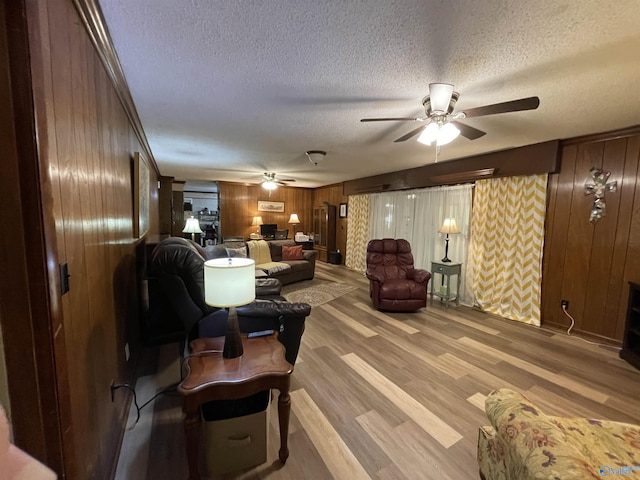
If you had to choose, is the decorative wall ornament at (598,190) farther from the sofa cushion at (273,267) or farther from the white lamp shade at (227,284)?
the sofa cushion at (273,267)

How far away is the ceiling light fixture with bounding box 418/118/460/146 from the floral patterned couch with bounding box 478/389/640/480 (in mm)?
1710

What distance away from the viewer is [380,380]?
2.31 metres

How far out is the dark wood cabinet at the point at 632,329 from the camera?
263cm

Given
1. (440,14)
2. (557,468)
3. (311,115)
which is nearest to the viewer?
(557,468)

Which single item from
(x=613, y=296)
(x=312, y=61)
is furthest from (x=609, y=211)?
(x=312, y=61)

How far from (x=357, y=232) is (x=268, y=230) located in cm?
273

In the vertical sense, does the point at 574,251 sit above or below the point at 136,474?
above

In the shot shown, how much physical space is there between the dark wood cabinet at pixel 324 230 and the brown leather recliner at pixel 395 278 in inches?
126

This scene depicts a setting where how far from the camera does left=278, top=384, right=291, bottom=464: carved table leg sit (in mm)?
1461

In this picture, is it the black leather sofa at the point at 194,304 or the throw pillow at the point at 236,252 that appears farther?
the throw pillow at the point at 236,252

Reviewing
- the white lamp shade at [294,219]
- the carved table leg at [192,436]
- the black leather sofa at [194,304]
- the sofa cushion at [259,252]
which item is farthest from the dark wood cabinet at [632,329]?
the white lamp shade at [294,219]

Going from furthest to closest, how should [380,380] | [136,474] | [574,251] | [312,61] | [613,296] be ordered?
[574,251], [613,296], [380,380], [312,61], [136,474]

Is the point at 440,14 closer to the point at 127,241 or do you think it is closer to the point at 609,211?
the point at 127,241

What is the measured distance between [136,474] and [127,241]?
1555 millimetres
